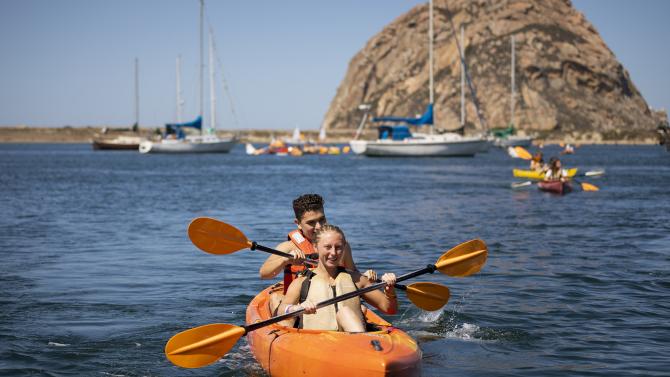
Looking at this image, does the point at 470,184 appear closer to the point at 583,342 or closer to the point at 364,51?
the point at 583,342

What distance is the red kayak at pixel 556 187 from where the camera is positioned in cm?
2962

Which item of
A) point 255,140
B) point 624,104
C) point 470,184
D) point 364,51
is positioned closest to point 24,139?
point 255,140

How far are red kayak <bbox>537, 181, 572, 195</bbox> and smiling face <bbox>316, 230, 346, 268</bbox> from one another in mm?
23789

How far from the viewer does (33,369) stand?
8344 mm

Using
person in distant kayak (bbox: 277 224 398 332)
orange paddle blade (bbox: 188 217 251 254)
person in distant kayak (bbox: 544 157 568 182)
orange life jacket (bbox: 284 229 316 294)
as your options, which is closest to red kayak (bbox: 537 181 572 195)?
person in distant kayak (bbox: 544 157 568 182)

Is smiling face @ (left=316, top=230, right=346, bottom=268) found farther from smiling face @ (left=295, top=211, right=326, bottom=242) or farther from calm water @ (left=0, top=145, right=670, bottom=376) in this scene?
calm water @ (left=0, top=145, right=670, bottom=376)

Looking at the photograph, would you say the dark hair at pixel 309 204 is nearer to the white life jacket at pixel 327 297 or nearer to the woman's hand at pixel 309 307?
the white life jacket at pixel 327 297

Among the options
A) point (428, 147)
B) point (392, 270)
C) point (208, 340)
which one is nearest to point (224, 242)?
point (208, 340)

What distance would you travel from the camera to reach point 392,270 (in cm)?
1406

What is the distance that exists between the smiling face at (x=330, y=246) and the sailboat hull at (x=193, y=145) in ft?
236

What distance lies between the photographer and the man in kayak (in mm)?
7855

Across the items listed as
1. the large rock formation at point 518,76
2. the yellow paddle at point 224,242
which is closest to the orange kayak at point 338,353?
the yellow paddle at point 224,242

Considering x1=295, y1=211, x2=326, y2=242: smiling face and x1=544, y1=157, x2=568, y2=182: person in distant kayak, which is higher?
x1=295, y1=211, x2=326, y2=242: smiling face

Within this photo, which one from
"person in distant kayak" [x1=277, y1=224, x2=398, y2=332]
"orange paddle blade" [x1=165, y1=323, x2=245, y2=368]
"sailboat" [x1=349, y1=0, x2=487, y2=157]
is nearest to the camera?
"person in distant kayak" [x1=277, y1=224, x2=398, y2=332]
